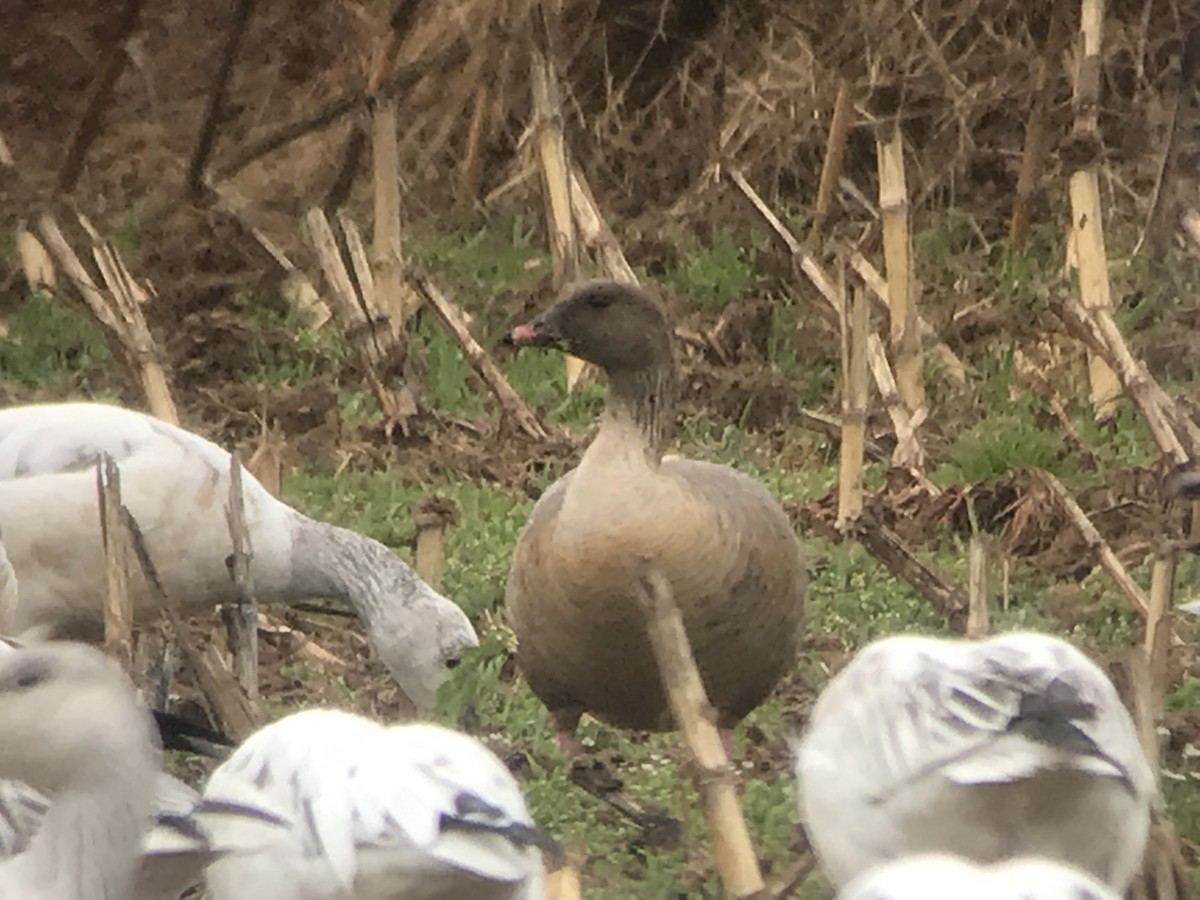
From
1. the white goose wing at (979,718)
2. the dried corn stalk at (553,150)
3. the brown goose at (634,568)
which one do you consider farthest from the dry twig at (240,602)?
the dried corn stalk at (553,150)

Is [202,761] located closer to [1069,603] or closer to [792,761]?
[792,761]

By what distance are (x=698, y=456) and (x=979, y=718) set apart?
369cm

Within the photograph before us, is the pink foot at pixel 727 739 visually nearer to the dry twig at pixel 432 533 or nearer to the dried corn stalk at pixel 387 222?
the dry twig at pixel 432 533

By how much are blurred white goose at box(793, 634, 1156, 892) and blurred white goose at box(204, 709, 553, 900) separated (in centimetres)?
43

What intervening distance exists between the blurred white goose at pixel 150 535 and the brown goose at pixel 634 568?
1.32ft

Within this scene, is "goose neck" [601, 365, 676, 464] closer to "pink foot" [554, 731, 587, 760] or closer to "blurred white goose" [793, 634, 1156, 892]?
"pink foot" [554, 731, 587, 760]

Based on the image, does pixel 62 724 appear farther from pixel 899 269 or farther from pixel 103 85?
pixel 103 85

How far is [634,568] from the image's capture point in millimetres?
3672

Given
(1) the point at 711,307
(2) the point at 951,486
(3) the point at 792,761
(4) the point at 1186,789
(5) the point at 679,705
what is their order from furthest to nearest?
(1) the point at 711,307, (2) the point at 951,486, (3) the point at 792,761, (4) the point at 1186,789, (5) the point at 679,705

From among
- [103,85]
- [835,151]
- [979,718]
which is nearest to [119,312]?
[103,85]

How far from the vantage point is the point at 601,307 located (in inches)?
165

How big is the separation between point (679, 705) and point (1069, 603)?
2.36 metres

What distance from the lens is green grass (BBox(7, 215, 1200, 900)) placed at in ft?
12.6

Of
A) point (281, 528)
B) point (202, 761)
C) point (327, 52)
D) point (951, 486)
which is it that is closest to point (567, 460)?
point (951, 486)
